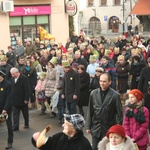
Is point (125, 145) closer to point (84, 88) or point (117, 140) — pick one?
point (117, 140)

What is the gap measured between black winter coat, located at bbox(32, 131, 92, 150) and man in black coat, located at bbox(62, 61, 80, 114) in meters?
5.97

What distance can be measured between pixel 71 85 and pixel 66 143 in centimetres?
621

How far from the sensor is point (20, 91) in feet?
36.2

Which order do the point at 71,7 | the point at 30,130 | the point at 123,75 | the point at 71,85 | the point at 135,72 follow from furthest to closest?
the point at 71,7, the point at 123,75, the point at 135,72, the point at 71,85, the point at 30,130

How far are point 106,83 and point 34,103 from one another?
7.41 metres

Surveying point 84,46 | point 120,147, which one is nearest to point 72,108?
point 120,147

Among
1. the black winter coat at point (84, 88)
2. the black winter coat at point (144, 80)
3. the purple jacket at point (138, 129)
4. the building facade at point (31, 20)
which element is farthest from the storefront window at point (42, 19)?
the purple jacket at point (138, 129)

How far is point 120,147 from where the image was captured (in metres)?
5.60

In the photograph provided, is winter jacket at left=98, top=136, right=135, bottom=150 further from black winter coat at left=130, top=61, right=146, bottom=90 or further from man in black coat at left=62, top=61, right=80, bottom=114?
black winter coat at left=130, top=61, right=146, bottom=90

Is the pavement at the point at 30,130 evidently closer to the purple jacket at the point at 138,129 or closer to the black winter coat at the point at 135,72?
the black winter coat at the point at 135,72

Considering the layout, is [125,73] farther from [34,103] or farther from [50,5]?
[50,5]

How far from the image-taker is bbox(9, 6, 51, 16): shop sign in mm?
26323

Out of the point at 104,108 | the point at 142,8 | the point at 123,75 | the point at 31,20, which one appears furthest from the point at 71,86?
the point at 142,8

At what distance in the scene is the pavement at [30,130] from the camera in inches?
389
